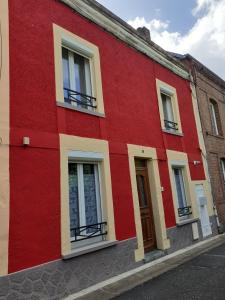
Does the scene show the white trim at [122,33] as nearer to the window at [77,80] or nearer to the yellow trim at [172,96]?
the yellow trim at [172,96]

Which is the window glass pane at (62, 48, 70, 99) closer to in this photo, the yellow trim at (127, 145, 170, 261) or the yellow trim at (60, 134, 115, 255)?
the yellow trim at (60, 134, 115, 255)

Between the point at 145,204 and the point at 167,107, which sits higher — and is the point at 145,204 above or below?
below

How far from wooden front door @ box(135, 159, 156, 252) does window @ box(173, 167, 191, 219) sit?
146 cm

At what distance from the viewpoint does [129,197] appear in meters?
6.60

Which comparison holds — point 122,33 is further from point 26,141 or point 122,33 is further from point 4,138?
point 4,138

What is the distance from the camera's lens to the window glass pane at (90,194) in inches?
225

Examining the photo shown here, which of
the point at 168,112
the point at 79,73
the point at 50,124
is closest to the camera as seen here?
the point at 50,124

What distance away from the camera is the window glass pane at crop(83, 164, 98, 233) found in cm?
571

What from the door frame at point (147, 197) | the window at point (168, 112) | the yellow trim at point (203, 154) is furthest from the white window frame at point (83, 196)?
the yellow trim at point (203, 154)

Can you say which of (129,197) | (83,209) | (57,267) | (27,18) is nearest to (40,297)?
(57,267)

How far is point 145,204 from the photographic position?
748 cm

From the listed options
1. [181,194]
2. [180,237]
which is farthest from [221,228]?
[180,237]

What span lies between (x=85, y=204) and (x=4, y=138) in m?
2.18

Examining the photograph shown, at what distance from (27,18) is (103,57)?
7.24ft
